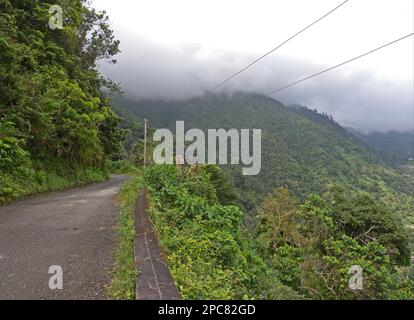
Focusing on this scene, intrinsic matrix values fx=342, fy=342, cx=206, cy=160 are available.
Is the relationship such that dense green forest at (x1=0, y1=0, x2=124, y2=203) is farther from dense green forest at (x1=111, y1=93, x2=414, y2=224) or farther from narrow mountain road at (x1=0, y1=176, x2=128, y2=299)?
dense green forest at (x1=111, y1=93, x2=414, y2=224)

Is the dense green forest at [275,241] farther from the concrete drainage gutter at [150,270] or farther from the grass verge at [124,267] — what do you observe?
the grass verge at [124,267]

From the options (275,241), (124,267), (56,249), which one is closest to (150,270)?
(124,267)

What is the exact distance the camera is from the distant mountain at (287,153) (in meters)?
97.1

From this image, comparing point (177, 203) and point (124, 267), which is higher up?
point (177, 203)

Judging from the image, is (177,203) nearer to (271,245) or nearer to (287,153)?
(271,245)

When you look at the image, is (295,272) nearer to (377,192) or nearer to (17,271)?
(17,271)

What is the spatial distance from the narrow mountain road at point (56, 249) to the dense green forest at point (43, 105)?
2977 millimetres

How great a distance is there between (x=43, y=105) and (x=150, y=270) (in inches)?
534

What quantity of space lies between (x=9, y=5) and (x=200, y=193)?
13.2m

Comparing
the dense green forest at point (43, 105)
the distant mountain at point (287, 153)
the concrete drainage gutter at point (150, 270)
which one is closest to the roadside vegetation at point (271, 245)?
the concrete drainage gutter at point (150, 270)

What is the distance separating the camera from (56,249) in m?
5.66

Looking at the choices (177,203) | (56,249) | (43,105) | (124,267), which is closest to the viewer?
(124,267)
